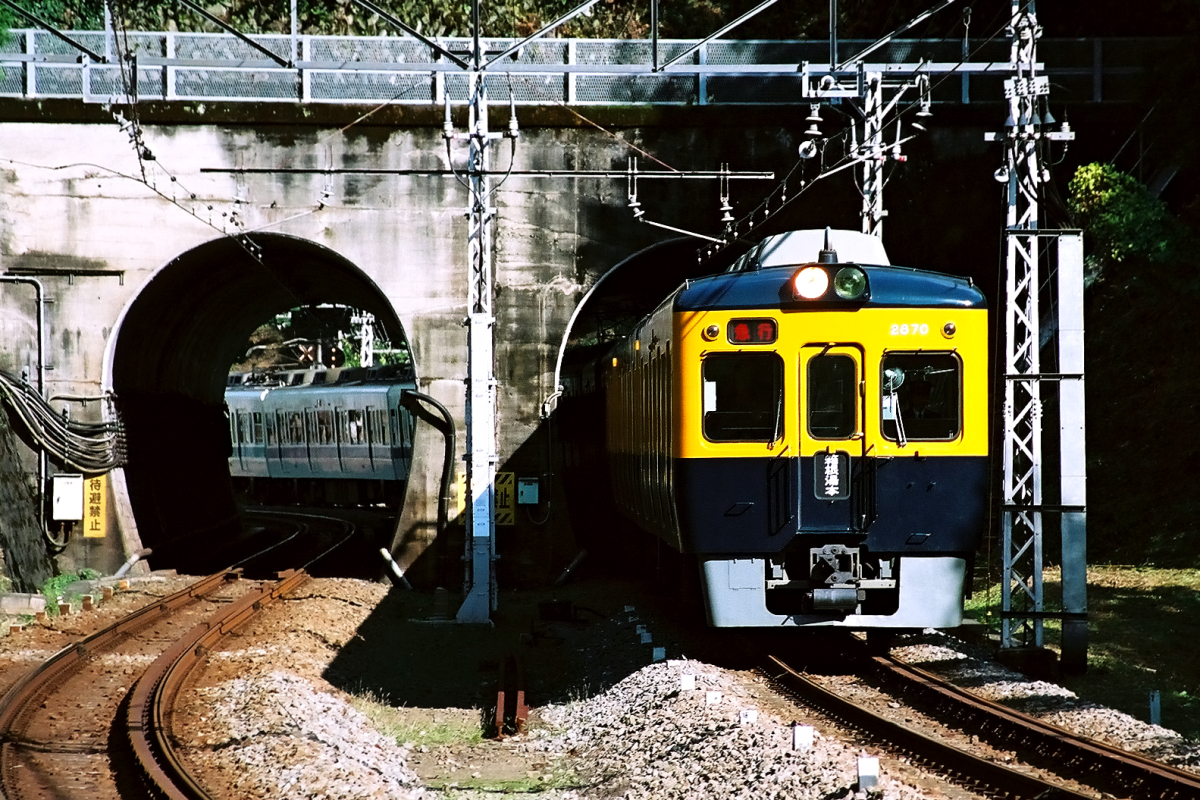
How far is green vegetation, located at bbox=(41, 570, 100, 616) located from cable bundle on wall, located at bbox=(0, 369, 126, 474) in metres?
1.44

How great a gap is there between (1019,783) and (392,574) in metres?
13.0

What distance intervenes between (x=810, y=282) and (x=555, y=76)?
9.74 m

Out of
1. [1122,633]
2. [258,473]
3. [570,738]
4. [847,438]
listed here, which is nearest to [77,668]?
[570,738]

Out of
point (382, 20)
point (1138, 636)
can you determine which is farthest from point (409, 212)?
point (382, 20)

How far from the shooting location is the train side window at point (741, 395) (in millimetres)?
10836

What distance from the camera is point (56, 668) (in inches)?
481

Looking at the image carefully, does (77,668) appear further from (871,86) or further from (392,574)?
(871,86)

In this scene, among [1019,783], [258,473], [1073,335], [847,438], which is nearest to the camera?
[1019,783]

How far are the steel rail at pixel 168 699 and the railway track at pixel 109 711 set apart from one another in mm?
10

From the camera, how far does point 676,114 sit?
770 inches

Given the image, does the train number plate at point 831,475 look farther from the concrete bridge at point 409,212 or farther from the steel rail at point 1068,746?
the concrete bridge at point 409,212

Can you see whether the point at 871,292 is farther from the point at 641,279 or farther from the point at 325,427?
the point at 325,427

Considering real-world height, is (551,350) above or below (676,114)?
below

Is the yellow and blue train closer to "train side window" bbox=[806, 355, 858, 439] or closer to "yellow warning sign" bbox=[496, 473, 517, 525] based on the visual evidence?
"train side window" bbox=[806, 355, 858, 439]
